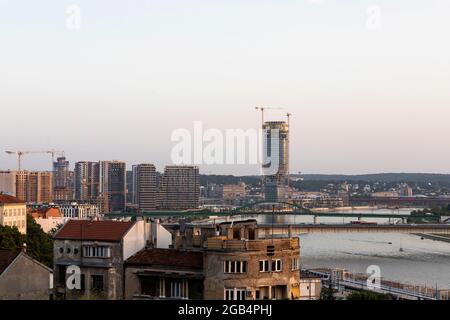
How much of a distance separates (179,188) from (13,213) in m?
56.4

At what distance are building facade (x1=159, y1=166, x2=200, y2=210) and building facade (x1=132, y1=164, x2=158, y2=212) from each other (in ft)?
3.41

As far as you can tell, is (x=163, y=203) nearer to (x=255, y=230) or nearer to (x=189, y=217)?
(x=189, y=217)

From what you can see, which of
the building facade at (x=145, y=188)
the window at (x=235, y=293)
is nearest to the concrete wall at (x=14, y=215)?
the window at (x=235, y=293)

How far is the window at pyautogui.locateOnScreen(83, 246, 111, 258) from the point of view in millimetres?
9633

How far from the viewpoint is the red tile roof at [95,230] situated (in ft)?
32.0

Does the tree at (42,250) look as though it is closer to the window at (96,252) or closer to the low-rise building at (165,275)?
the window at (96,252)

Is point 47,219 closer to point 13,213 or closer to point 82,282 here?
point 13,213

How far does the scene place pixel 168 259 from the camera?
9.11m

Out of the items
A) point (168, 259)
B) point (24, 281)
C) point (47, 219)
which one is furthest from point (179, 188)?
point (168, 259)

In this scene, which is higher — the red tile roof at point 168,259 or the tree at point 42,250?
the red tile roof at point 168,259

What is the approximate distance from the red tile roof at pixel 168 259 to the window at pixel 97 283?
383mm

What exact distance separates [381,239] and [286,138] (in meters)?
58.8

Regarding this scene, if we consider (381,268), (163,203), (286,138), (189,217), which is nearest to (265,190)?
(286,138)

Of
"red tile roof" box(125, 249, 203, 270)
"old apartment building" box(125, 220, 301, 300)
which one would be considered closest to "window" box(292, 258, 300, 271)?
"old apartment building" box(125, 220, 301, 300)
